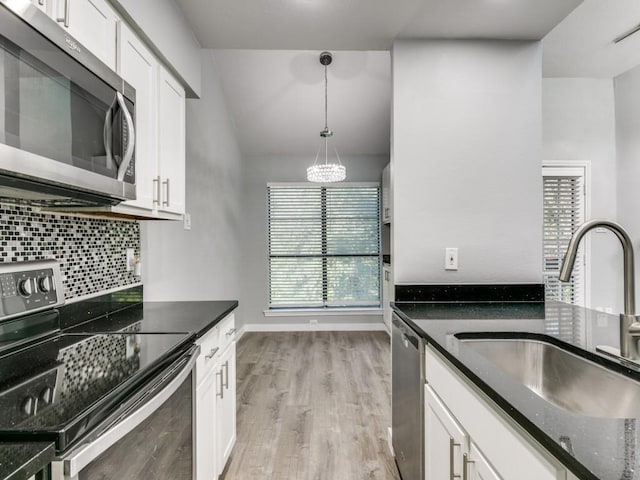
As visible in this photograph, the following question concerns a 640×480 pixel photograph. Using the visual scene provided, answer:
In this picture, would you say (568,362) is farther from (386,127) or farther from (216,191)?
(386,127)

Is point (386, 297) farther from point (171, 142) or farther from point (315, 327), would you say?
point (171, 142)

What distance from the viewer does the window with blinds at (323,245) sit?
17.2 ft

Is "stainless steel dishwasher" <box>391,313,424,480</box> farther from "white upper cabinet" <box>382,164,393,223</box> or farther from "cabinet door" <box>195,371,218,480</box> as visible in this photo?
"white upper cabinet" <box>382,164,393,223</box>

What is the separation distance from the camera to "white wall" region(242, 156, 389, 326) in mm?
5188

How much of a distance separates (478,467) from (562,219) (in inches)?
135

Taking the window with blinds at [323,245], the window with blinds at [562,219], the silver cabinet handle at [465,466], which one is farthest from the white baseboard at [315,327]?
the silver cabinet handle at [465,466]

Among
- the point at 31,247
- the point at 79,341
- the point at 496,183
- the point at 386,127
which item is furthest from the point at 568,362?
the point at 386,127

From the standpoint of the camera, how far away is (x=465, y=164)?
2.15 metres

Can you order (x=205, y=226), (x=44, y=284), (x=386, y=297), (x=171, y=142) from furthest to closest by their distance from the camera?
1. (x=386, y=297)
2. (x=205, y=226)
3. (x=171, y=142)
4. (x=44, y=284)

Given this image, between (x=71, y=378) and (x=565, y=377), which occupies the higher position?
(x=71, y=378)

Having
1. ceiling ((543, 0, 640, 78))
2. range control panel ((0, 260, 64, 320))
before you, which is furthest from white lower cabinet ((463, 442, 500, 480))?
ceiling ((543, 0, 640, 78))

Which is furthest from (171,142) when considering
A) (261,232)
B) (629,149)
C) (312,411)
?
(629,149)

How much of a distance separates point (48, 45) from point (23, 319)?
2.94ft

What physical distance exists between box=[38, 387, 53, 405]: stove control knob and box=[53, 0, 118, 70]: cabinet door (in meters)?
1.02
